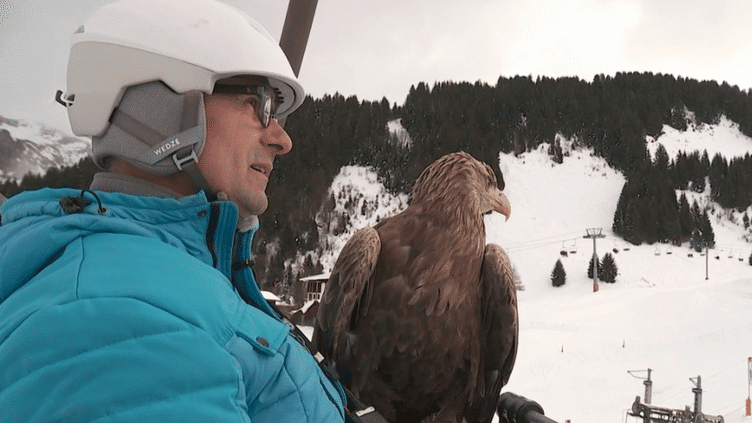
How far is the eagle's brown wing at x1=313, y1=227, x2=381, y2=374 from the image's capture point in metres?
2.37

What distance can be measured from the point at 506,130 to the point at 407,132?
9434 mm

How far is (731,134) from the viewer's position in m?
53.3

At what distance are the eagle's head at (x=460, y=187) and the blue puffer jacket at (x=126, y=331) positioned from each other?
1.81 meters

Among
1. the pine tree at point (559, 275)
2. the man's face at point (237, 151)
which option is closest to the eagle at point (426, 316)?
the man's face at point (237, 151)

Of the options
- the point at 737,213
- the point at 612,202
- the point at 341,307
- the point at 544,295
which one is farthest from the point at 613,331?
the point at 737,213

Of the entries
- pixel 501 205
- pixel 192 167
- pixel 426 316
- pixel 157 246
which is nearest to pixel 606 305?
pixel 501 205

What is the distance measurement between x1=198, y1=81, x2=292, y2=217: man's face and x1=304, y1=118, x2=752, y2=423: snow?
458 inches

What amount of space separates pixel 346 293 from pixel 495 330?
773 millimetres

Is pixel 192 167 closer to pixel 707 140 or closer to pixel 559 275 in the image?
pixel 559 275

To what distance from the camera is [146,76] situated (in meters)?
0.99

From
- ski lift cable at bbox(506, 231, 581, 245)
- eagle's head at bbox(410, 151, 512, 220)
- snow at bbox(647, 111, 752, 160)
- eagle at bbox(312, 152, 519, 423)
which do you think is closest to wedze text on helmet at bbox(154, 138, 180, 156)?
eagle at bbox(312, 152, 519, 423)

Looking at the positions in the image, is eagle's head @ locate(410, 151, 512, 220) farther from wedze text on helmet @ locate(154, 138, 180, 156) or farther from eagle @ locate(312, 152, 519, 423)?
wedze text on helmet @ locate(154, 138, 180, 156)

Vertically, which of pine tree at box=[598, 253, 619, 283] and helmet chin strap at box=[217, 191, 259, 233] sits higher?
pine tree at box=[598, 253, 619, 283]

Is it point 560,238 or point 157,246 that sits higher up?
point 560,238
